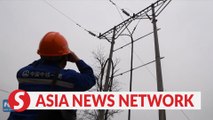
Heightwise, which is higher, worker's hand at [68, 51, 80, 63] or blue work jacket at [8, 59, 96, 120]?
worker's hand at [68, 51, 80, 63]

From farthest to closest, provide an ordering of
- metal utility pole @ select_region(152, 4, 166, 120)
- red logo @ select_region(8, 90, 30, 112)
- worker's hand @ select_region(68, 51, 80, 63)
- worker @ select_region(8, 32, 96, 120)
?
metal utility pole @ select_region(152, 4, 166, 120), worker's hand @ select_region(68, 51, 80, 63), red logo @ select_region(8, 90, 30, 112), worker @ select_region(8, 32, 96, 120)

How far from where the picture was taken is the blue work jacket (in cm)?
184

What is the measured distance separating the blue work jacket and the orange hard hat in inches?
3.7

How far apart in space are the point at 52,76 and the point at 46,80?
0.06m

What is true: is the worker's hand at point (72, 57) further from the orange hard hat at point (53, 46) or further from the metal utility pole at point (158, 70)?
the metal utility pole at point (158, 70)

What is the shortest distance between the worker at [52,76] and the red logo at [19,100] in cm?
5

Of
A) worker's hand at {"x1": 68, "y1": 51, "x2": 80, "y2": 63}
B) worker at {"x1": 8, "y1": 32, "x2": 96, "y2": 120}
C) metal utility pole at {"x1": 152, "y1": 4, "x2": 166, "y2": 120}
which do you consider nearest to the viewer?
worker at {"x1": 8, "y1": 32, "x2": 96, "y2": 120}

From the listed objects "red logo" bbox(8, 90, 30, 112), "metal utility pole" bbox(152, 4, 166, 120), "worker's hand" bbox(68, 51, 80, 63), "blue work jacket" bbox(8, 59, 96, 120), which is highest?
"metal utility pole" bbox(152, 4, 166, 120)

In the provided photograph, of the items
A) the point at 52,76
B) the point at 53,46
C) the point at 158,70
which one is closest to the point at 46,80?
the point at 52,76

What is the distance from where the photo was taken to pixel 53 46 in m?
2.01

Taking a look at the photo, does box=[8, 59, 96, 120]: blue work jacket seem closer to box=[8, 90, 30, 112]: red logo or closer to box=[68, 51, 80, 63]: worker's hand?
box=[8, 90, 30, 112]: red logo

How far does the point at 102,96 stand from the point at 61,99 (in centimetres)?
175

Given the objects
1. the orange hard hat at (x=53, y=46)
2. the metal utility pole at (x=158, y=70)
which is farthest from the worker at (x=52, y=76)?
the metal utility pole at (x=158, y=70)

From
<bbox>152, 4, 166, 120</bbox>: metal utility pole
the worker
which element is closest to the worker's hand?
the worker
